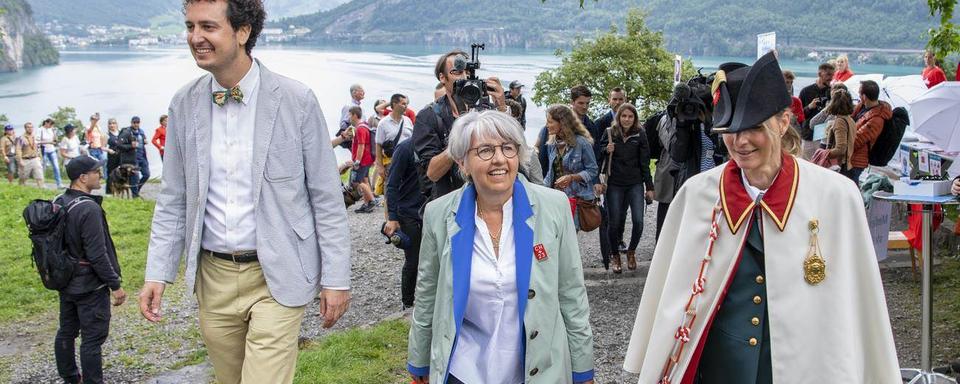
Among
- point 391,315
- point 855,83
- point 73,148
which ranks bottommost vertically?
point 391,315

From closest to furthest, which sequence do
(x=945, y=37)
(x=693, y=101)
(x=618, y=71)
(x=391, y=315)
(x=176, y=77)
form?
(x=693, y=101), (x=945, y=37), (x=391, y=315), (x=618, y=71), (x=176, y=77)

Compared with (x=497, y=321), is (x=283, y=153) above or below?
above

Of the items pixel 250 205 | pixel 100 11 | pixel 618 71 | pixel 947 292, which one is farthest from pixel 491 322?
pixel 100 11

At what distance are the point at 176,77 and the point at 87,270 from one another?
235ft

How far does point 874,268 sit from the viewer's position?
320cm

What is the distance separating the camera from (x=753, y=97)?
3.31 m

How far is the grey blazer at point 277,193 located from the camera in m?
3.90

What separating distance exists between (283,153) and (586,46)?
2070cm

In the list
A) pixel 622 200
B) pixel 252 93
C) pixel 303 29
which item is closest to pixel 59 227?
pixel 252 93

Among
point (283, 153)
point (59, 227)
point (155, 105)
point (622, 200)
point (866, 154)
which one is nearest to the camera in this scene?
point (283, 153)

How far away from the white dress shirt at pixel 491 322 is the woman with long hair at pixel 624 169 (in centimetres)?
570

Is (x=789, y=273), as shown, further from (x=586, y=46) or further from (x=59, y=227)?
(x=586, y=46)

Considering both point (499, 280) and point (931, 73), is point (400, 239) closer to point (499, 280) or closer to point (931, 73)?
point (499, 280)

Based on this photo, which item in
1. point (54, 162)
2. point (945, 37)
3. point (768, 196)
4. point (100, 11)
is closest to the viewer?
point (768, 196)
